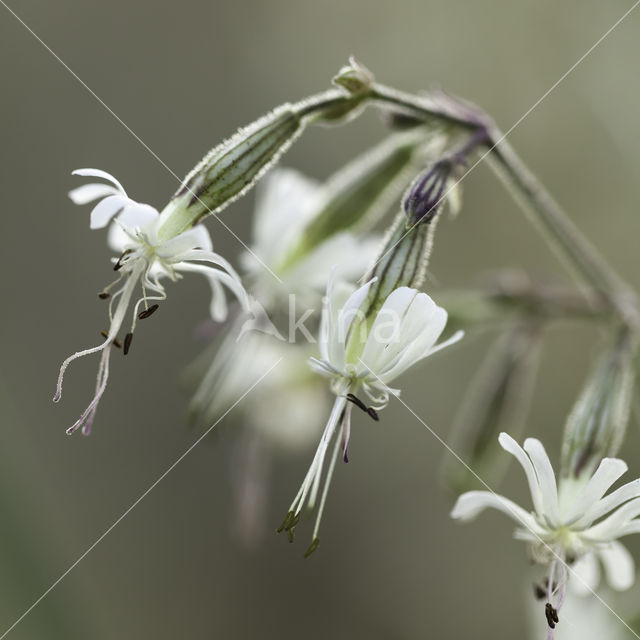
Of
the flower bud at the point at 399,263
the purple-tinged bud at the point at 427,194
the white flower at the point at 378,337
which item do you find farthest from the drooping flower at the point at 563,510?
the purple-tinged bud at the point at 427,194

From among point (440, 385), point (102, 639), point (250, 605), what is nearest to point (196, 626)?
point (250, 605)

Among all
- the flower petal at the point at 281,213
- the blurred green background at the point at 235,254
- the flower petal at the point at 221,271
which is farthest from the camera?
the blurred green background at the point at 235,254

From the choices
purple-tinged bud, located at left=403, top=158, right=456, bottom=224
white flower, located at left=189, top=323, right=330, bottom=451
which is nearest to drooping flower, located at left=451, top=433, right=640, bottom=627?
purple-tinged bud, located at left=403, top=158, right=456, bottom=224

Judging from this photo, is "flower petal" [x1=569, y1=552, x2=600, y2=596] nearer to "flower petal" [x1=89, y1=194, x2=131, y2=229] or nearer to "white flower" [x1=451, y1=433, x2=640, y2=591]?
"white flower" [x1=451, y1=433, x2=640, y2=591]

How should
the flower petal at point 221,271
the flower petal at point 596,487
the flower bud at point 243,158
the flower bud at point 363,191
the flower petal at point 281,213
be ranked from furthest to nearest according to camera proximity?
the flower petal at point 281,213 → the flower bud at point 363,191 → the flower bud at point 243,158 → the flower petal at point 221,271 → the flower petal at point 596,487

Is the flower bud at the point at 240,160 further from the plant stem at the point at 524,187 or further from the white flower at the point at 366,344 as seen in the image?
the white flower at the point at 366,344

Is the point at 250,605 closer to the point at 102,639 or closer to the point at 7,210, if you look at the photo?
the point at 102,639

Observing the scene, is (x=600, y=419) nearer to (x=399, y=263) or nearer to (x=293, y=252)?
(x=399, y=263)
